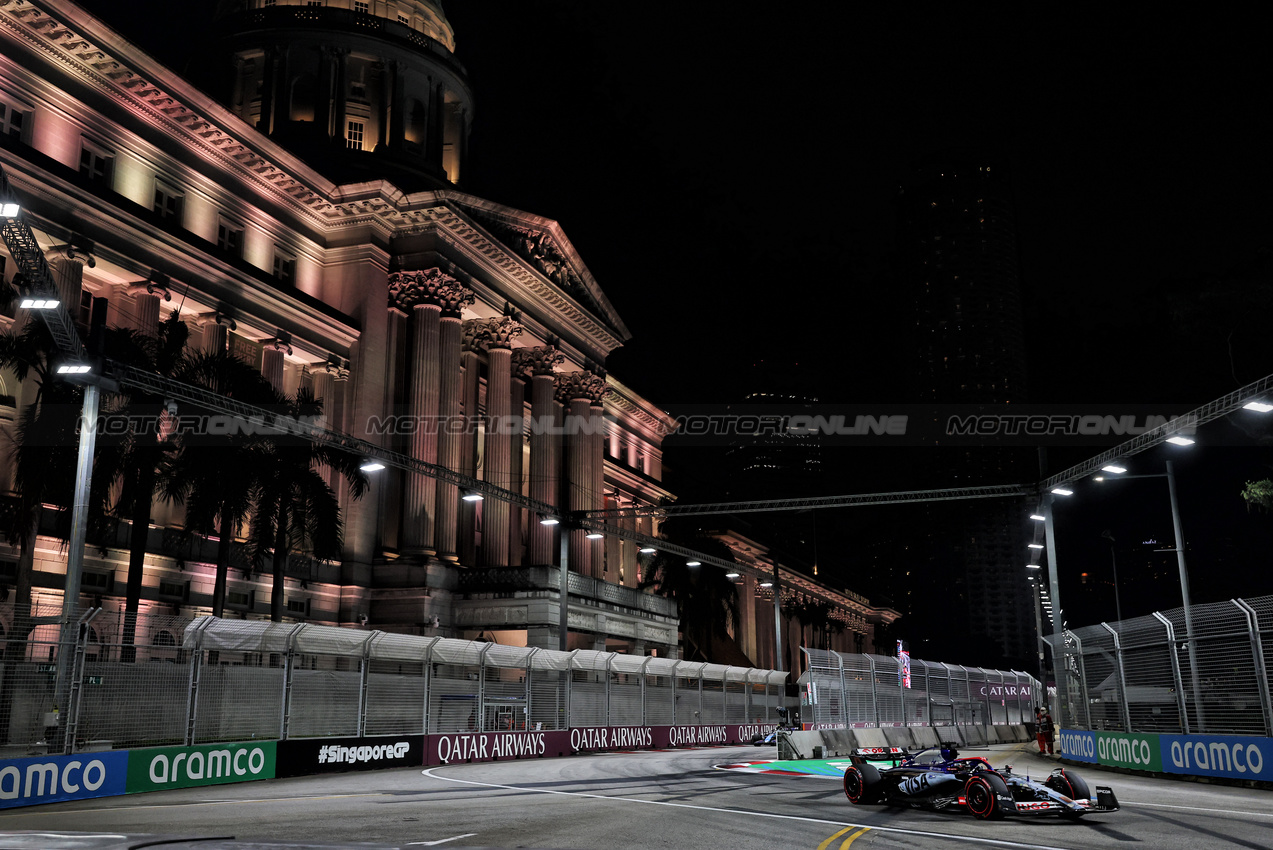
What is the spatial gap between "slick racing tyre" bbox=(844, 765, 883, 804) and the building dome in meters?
57.4

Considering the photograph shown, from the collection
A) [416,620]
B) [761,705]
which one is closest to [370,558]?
[416,620]

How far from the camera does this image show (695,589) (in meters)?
76.6

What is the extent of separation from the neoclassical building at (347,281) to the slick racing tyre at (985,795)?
55.1 feet

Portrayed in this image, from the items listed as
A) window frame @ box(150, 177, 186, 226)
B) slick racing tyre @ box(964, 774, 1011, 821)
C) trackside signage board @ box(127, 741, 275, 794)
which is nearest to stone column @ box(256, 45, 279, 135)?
window frame @ box(150, 177, 186, 226)

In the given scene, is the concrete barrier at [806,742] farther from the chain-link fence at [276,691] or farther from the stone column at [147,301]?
the stone column at [147,301]

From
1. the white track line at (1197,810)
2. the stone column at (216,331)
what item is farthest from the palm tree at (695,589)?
the white track line at (1197,810)

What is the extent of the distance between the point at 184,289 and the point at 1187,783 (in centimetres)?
3992

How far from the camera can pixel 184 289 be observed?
4381 cm

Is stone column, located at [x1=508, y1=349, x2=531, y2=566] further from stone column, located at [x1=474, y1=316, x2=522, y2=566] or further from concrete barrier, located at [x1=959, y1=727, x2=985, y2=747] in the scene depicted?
concrete barrier, located at [x1=959, y1=727, x2=985, y2=747]

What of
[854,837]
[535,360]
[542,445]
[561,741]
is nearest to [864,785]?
[854,837]

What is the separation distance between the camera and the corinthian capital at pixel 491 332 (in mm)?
61406

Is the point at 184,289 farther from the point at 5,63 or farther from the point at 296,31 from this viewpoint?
the point at 296,31

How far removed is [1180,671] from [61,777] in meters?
22.7

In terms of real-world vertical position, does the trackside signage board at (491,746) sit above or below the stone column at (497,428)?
below
